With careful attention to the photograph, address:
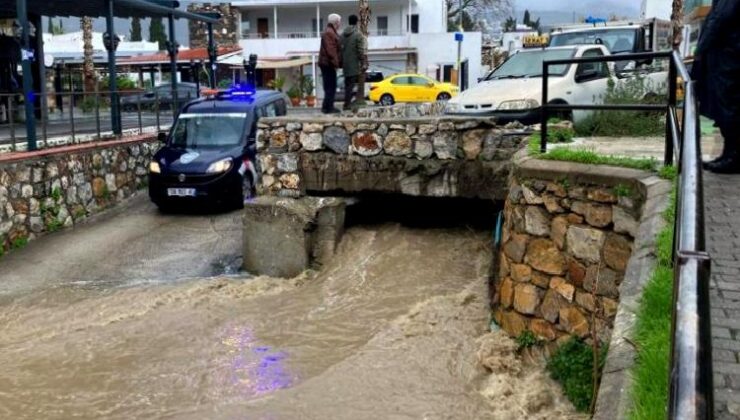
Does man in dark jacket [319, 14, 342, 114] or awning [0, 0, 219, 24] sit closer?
man in dark jacket [319, 14, 342, 114]

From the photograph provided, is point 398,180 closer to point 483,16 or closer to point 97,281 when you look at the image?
point 97,281

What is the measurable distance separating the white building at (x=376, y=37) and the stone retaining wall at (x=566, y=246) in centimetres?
3574

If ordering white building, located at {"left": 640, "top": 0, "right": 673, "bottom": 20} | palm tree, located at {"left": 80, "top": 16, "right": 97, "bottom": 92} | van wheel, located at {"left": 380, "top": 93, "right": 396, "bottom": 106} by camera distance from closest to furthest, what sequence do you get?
1. palm tree, located at {"left": 80, "top": 16, "right": 97, "bottom": 92}
2. white building, located at {"left": 640, "top": 0, "right": 673, "bottom": 20}
3. van wheel, located at {"left": 380, "top": 93, "right": 396, "bottom": 106}

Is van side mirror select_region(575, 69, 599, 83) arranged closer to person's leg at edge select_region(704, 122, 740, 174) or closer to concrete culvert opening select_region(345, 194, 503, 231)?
concrete culvert opening select_region(345, 194, 503, 231)

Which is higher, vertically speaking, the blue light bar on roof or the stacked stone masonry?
the blue light bar on roof

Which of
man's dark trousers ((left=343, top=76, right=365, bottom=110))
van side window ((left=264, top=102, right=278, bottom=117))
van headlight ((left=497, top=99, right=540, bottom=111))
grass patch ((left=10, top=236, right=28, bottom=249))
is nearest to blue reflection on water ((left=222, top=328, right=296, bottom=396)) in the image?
grass patch ((left=10, top=236, right=28, bottom=249))

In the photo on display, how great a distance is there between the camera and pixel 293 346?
7301mm

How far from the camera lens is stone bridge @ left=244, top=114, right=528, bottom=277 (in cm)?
891

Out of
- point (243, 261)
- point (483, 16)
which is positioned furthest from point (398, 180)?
point (483, 16)

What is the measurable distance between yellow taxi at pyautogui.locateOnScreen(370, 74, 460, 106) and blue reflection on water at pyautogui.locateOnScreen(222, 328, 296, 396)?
2588 centimetres

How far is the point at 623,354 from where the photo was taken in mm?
3246

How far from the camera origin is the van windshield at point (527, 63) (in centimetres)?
→ 1227

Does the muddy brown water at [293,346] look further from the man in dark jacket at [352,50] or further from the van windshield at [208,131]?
the van windshield at [208,131]

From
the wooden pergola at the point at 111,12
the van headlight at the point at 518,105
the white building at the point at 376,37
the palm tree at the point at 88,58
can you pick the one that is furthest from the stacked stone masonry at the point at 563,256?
the white building at the point at 376,37
